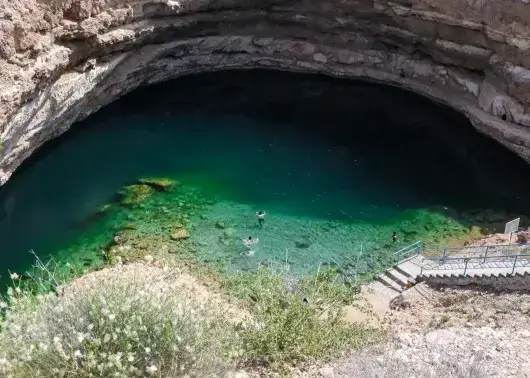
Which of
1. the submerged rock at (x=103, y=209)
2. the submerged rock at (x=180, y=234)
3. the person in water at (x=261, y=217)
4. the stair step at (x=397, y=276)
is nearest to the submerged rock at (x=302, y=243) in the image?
the person in water at (x=261, y=217)

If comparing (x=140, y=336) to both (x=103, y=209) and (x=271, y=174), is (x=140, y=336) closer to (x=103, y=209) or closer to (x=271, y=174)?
(x=103, y=209)

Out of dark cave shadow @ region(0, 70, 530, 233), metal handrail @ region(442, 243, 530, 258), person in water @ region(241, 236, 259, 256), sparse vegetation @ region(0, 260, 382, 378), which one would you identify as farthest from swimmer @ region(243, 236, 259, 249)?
dark cave shadow @ region(0, 70, 530, 233)

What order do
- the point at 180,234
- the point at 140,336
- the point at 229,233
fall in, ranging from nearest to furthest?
the point at 140,336, the point at 180,234, the point at 229,233

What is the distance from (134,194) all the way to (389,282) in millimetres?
10263

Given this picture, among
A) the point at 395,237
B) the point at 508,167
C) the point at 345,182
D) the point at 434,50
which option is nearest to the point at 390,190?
the point at 345,182

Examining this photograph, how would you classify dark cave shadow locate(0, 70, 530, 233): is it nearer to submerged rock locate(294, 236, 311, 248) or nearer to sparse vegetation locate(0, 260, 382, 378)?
submerged rock locate(294, 236, 311, 248)

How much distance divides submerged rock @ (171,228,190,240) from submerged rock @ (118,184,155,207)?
2.42m

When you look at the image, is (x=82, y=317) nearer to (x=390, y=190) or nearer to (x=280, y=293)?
(x=280, y=293)

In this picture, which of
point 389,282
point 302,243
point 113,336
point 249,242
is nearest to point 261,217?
point 249,242

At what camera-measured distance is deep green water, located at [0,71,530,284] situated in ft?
63.3

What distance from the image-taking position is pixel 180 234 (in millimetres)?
19172

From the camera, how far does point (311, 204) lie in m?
21.4

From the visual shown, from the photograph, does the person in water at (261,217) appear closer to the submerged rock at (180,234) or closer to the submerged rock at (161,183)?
the submerged rock at (180,234)

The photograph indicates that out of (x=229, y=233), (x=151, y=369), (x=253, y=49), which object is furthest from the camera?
(x=253, y=49)
